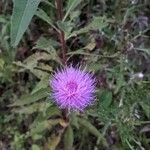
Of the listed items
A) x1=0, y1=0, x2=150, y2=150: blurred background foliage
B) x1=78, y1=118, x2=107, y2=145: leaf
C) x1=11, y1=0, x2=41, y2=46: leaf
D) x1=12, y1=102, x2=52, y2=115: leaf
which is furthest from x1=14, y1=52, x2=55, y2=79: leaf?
x1=11, y1=0, x2=41, y2=46: leaf

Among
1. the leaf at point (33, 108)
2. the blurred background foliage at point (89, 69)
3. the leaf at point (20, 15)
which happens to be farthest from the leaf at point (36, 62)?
the leaf at point (20, 15)

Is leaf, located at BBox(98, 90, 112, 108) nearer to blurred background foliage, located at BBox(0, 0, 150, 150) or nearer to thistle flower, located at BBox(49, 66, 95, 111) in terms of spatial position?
blurred background foliage, located at BBox(0, 0, 150, 150)

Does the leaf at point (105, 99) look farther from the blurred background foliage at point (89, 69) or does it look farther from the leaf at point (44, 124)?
the leaf at point (44, 124)

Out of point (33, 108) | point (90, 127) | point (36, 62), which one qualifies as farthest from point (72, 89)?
point (33, 108)

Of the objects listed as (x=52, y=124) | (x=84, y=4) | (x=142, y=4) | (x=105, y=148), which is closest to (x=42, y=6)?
(x=84, y=4)

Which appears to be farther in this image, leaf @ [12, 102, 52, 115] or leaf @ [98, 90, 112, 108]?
leaf @ [12, 102, 52, 115]
